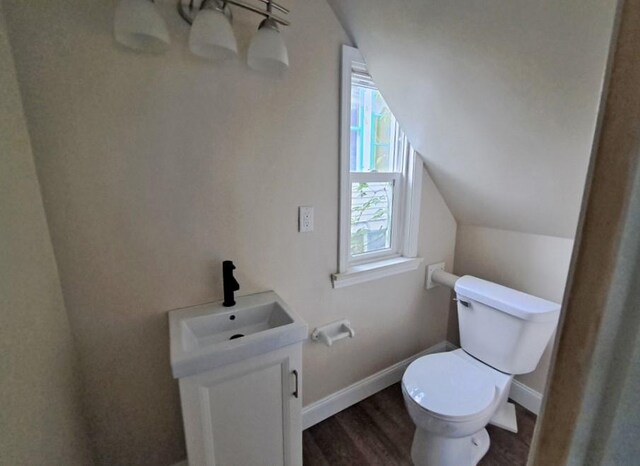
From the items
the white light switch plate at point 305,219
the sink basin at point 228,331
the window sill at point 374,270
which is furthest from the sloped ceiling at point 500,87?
the sink basin at point 228,331

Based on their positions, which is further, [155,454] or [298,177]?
[298,177]

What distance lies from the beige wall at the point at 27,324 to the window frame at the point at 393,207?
3.69 ft

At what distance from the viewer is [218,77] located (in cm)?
109

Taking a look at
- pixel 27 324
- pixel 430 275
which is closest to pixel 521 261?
pixel 430 275

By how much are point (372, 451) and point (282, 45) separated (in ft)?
6.29

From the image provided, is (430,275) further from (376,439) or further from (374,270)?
(376,439)

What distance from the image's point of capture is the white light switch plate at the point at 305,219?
1361mm

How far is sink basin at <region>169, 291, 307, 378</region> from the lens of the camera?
2.89 feet

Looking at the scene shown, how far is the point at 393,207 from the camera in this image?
1777mm

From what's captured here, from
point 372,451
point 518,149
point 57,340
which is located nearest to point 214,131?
point 57,340

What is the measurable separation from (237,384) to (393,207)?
4.28ft

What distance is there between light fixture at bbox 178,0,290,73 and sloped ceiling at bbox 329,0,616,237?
43 centimetres

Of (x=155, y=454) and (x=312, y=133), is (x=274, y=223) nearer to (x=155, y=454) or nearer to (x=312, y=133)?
(x=312, y=133)

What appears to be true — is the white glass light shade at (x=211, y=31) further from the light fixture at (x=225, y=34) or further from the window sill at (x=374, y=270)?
the window sill at (x=374, y=270)
